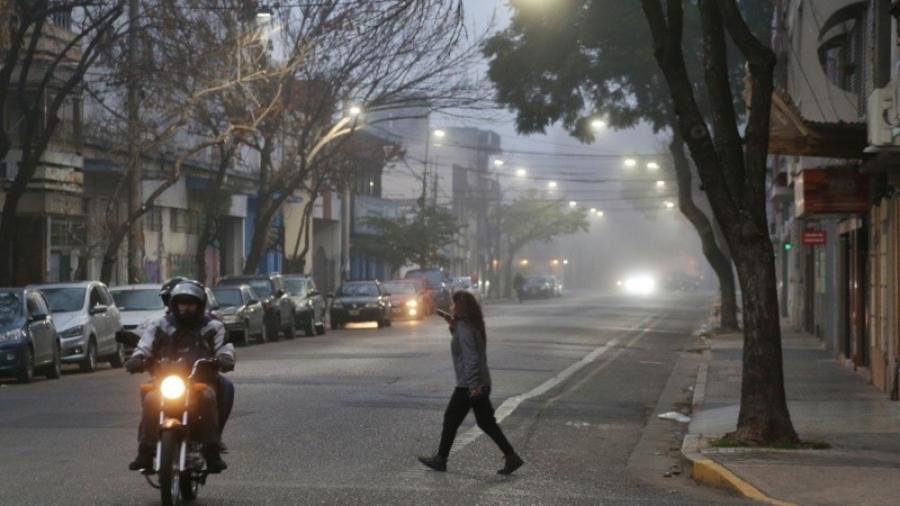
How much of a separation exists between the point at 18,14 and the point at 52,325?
746 centimetres

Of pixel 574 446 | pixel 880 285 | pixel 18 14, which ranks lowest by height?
pixel 574 446

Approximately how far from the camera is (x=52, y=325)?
85.7 feet

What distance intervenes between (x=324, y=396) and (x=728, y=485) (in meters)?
8.98

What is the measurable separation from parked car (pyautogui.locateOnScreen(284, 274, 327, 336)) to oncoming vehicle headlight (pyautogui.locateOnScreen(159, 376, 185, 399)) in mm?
31313

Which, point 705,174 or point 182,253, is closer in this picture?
point 705,174

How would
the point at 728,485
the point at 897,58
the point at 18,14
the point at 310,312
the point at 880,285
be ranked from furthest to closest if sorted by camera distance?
the point at 310,312 → the point at 18,14 → the point at 880,285 → the point at 897,58 → the point at 728,485

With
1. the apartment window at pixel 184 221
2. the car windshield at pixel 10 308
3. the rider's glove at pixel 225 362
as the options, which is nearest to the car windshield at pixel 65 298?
the car windshield at pixel 10 308

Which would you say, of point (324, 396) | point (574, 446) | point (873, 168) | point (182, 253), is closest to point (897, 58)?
point (873, 168)

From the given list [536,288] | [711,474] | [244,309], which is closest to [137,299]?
[244,309]

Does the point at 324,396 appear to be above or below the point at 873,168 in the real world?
below

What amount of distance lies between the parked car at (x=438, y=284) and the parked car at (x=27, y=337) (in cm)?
3622

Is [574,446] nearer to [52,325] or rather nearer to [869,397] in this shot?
[869,397]

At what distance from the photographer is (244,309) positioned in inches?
1449

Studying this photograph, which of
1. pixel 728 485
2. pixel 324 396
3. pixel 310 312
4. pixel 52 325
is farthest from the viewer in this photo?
pixel 310 312
